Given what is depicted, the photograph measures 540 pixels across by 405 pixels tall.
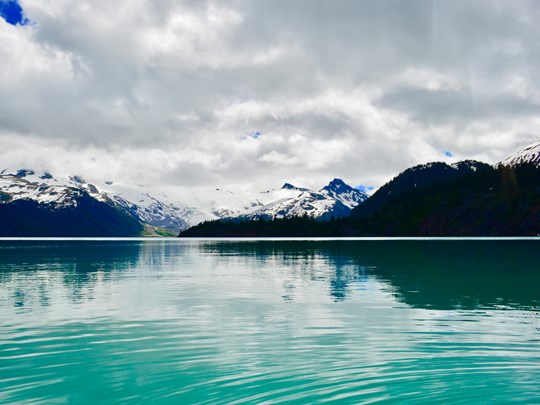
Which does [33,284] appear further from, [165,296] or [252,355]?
[252,355]

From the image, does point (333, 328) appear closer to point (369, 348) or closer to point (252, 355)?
point (369, 348)

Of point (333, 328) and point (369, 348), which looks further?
point (333, 328)

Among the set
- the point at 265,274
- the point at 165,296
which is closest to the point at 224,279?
the point at 265,274

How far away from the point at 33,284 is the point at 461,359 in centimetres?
5603

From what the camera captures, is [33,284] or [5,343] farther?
[33,284]

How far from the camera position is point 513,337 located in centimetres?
3127

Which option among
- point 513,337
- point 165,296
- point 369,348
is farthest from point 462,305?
point 165,296

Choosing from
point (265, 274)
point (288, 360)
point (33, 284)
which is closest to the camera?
point (288, 360)

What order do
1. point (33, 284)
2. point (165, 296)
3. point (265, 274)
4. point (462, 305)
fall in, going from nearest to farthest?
point (462, 305), point (165, 296), point (33, 284), point (265, 274)

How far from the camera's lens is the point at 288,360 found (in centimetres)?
A: 2595

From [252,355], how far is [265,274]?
52188mm

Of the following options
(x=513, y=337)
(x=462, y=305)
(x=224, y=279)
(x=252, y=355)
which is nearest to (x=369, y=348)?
(x=252, y=355)

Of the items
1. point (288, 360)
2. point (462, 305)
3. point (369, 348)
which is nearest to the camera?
point (288, 360)

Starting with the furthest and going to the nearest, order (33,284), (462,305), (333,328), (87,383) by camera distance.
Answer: (33,284)
(462,305)
(333,328)
(87,383)
